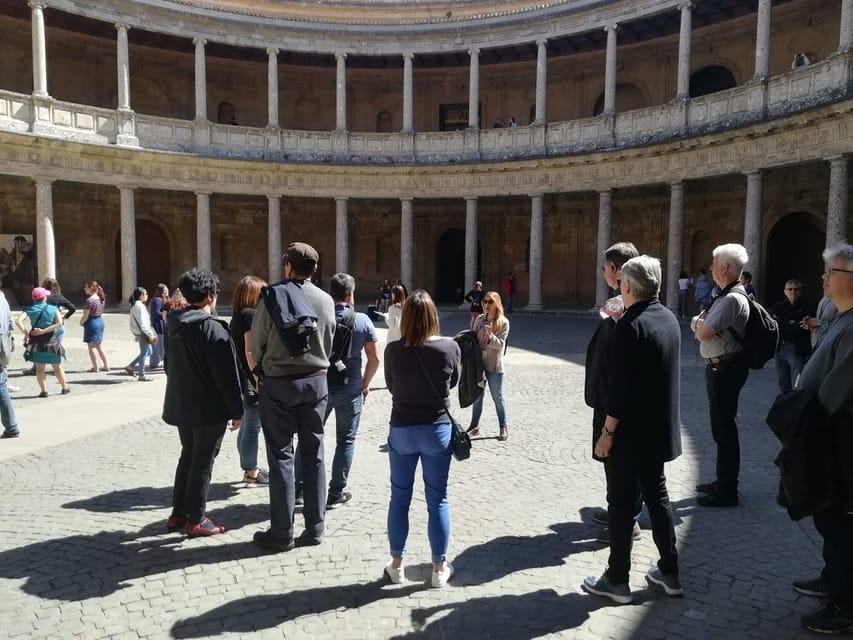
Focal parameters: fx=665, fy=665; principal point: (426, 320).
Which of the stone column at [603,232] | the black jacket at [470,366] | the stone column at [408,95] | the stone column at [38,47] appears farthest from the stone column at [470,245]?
the black jacket at [470,366]

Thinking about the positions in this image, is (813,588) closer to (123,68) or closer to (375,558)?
(375,558)

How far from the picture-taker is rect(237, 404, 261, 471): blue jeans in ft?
20.2

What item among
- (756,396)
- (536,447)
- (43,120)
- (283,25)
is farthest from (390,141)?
(536,447)

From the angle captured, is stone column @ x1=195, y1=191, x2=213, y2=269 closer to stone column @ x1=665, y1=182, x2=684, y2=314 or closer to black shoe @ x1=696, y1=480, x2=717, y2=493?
stone column @ x1=665, y1=182, x2=684, y2=314

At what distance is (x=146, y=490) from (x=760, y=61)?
67.8 ft

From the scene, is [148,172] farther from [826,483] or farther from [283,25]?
[826,483]

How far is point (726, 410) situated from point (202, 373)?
14.0 ft

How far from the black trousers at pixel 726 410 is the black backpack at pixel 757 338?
11cm

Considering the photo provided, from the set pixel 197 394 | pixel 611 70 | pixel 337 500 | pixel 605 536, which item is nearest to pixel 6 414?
pixel 197 394

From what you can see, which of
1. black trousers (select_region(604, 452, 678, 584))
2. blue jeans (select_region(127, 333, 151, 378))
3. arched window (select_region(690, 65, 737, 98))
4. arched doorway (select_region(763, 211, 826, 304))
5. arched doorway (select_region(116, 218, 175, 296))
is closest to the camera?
black trousers (select_region(604, 452, 678, 584))

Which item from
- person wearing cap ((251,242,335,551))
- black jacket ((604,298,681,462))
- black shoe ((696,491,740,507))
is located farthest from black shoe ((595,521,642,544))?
person wearing cap ((251,242,335,551))

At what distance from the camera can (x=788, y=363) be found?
30.0 feet

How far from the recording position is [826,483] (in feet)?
11.8

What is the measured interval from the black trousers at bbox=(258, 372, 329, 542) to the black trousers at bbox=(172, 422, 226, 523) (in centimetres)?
51
